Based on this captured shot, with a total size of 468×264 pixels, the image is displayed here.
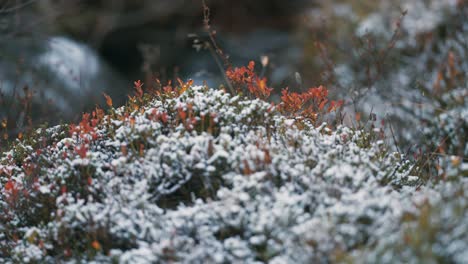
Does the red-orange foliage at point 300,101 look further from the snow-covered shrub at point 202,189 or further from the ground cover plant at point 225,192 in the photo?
the snow-covered shrub at point 202,189

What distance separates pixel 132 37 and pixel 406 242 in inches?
493

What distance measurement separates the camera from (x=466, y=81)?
5.64 metres

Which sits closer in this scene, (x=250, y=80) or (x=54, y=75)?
(x=250, y=80)

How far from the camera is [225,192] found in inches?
122

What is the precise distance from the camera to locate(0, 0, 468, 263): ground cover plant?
279cm

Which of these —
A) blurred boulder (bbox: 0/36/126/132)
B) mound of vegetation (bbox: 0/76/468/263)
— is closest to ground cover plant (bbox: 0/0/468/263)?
mound of vegetation (bbox: 0/76/468/263)

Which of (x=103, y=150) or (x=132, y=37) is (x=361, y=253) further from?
(x=132, y=37)

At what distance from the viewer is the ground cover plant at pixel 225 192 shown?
279cm

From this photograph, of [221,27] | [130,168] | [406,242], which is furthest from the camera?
[221,27]

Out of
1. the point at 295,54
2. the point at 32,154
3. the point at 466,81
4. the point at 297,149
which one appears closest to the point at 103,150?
the point at 32,154

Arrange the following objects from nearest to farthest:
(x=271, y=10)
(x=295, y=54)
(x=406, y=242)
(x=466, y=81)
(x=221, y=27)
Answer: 1. (x=406, y=242)
2. (x=466, y=81)
3. (x=295, y=54)
4. (x=221, y=27)
5. (x=271, y=10)

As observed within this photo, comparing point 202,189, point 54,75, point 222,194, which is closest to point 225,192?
point 222,194

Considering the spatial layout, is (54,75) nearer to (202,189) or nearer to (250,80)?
(250,80)

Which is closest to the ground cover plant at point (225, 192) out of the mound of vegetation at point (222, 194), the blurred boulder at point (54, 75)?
the mound of vegetation at point (222, 194)
